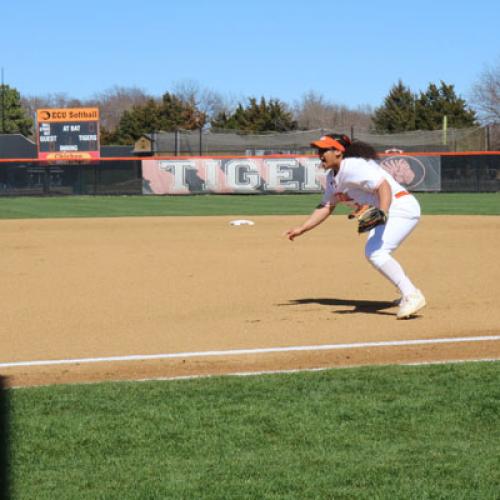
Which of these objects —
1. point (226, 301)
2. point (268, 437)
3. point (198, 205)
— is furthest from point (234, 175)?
point (268, 437)

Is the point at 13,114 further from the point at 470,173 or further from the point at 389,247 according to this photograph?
the point at 389,247

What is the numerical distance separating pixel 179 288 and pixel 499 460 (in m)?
6.60

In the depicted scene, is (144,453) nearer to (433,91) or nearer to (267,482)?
(267,482)

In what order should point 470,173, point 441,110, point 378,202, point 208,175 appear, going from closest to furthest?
point 378,202, point 470,173, point 208,175, point 441,110

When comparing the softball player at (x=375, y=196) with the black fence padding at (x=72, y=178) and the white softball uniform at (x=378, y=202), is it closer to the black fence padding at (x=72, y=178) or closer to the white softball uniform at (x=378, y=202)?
the white softball uniform at (x=378, y=202)

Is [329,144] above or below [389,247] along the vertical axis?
above

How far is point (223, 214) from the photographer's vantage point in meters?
25.8

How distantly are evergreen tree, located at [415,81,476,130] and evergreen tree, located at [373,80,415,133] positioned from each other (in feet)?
2.39

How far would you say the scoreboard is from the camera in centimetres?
4509

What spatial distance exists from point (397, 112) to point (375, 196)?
212ft

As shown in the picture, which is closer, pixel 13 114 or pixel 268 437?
pixel 268 437

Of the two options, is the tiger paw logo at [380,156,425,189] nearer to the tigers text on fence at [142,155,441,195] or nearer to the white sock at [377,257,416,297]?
the tigers text on fence at [142,155,441,195]

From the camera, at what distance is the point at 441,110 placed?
70.2m

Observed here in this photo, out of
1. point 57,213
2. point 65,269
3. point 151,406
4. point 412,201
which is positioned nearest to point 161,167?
point 57,213
